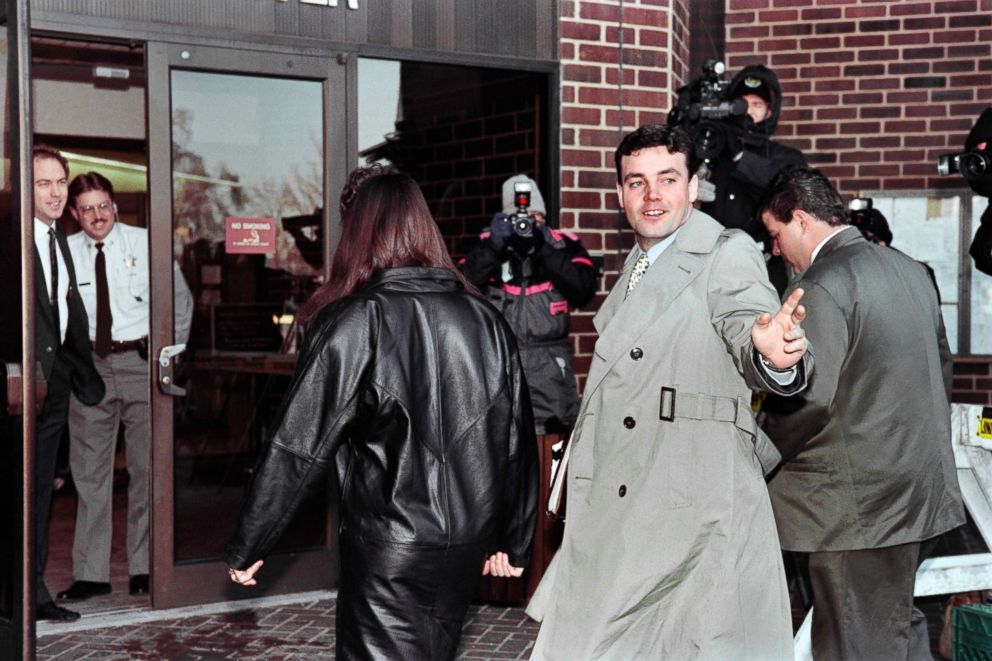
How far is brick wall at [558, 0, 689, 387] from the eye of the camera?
6.90 meters

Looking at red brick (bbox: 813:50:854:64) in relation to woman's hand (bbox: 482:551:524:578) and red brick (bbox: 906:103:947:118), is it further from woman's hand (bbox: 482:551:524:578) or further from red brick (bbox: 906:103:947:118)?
woman's hand (bbox: 482:551:524:578)

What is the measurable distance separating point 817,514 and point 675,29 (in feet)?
12.7

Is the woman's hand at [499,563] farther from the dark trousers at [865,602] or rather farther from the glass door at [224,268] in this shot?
the glass door at [224,268]

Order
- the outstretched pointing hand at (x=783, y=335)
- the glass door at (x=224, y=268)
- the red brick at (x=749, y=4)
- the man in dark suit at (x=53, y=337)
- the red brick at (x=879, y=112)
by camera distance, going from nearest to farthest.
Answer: the outstretched pointing hand at (x=783, y=335), the man in dark suit at (x=53, y=337), the glass door at (x=224, y=268), the red brick at (x=879, y=112), the red brick at (x=749, y=4)

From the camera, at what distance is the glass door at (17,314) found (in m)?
3.47

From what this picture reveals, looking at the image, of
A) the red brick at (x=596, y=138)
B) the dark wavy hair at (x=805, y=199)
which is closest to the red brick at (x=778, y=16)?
the red brick at (x=596, y=138)

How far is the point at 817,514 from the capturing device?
4176mm

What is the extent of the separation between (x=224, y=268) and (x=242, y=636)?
194cm

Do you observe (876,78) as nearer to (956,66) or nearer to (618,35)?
(956,66)

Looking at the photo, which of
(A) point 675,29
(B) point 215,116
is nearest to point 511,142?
(A) point 675,29

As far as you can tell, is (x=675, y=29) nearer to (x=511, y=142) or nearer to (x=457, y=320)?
(x=511, y=142)

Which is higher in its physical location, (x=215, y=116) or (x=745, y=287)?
(x=215, y=116)

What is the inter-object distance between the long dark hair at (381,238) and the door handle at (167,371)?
8.53ft

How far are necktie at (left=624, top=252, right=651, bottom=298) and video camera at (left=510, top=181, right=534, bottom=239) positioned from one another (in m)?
2.07
